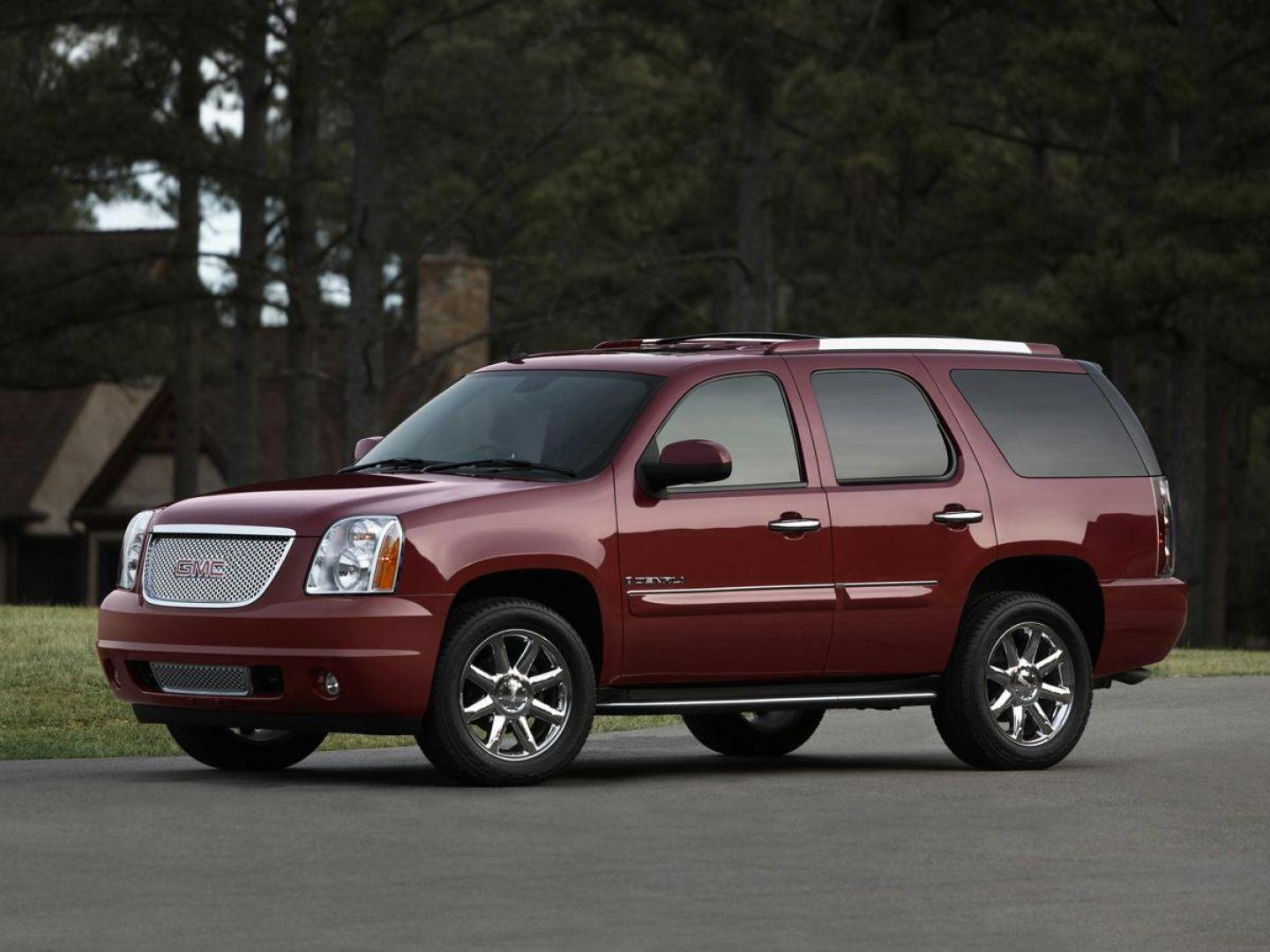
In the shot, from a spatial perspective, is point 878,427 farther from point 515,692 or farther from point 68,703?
point 68,703

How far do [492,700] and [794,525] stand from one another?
1.84m

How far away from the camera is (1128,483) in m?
14.6

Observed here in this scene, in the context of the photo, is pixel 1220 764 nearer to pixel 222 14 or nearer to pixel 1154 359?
pixel 222 14

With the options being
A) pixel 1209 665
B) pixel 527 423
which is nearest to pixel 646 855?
pixel 527 423

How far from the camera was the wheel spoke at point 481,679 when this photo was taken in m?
12.3

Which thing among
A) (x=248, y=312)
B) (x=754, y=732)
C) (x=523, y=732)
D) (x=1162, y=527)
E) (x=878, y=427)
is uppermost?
(x=248, y=312)

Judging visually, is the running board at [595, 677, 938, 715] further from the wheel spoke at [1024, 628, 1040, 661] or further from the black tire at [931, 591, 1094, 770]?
the wheel spoke at [1024, 628, 1040, 661]

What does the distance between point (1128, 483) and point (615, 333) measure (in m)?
41.1

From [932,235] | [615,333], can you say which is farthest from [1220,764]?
[615,333]

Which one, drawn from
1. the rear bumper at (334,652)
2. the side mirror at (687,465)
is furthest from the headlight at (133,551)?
the side mirror at (687,465)

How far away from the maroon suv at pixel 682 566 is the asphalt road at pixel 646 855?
1.25 ft

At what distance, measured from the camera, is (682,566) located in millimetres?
12914

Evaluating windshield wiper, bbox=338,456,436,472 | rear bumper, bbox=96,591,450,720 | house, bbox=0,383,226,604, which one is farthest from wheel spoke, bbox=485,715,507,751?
house, bbox=0,383,226,604

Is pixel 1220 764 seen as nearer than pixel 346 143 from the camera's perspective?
Yes
